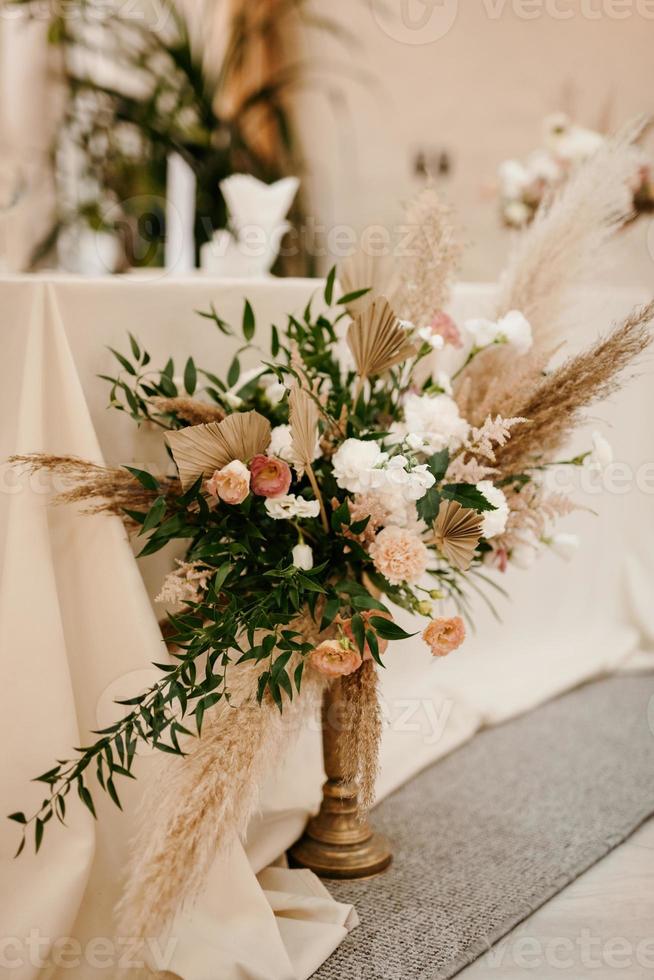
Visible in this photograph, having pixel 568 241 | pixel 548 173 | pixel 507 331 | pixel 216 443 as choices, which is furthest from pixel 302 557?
pixel 548 173

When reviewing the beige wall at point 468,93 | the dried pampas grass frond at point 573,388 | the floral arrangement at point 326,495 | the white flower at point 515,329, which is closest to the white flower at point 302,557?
the floral arrangement at point 326,495

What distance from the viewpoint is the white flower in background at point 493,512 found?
115cm

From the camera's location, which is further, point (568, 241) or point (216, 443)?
point (568, 241)

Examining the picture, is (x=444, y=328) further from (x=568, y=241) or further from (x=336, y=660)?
(x=336, y=660)

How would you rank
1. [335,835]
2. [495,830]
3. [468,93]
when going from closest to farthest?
[335,835] < [495,830] < [468,93]

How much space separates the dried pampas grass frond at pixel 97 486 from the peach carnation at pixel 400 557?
0.25m

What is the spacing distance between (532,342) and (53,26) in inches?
77.3

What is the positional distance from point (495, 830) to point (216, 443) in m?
0.80

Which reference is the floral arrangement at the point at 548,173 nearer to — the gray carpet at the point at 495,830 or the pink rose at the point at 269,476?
the gray carpet at the point at 495,830

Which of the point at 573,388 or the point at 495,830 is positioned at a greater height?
the point at 573,388

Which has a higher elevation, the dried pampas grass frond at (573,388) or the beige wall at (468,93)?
the beige wall at (468,93)

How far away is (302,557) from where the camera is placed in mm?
1144

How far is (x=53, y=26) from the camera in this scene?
270 centimetres

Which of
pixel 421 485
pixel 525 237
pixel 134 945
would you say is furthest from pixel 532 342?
pixel 134 945
